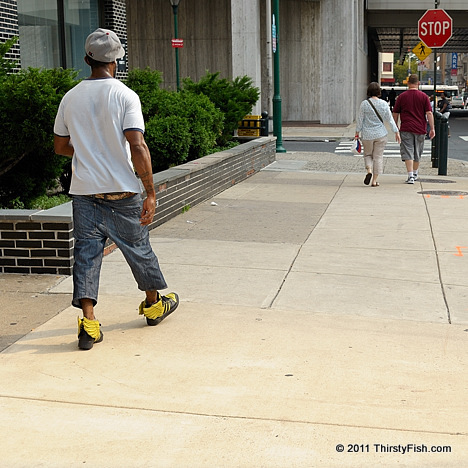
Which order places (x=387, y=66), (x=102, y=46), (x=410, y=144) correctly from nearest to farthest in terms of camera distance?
1. (x=102, y=46)
2. (x=410, y=144)
3. (x=387, y=66)

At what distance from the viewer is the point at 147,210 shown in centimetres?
498

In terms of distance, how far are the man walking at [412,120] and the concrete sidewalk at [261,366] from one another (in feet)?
17.2

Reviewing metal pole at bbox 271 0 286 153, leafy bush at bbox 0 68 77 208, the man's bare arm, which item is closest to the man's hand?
the man's bare arm

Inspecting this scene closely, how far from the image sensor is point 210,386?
4316 mm

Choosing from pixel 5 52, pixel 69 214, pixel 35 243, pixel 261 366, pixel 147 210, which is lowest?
pixel 261 366

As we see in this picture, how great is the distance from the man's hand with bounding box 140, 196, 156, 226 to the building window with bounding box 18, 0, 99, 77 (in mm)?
8959

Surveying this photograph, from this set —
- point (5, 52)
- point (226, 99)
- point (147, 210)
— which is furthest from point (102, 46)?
point (226, 99)

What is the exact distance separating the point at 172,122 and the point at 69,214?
5009mm

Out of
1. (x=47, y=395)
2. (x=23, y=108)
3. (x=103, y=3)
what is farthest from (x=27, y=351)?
(x=103, y=3)

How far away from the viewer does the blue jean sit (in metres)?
4.91

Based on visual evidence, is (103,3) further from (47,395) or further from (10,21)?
(47,395)

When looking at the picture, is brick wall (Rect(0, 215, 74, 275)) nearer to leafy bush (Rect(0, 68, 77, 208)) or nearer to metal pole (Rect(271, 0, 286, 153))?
leafy bush (Rect(0, 68, 77, 208))

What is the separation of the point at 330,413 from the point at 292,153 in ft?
55.7

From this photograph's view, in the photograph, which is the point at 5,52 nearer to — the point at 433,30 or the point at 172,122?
the point at 172,122
